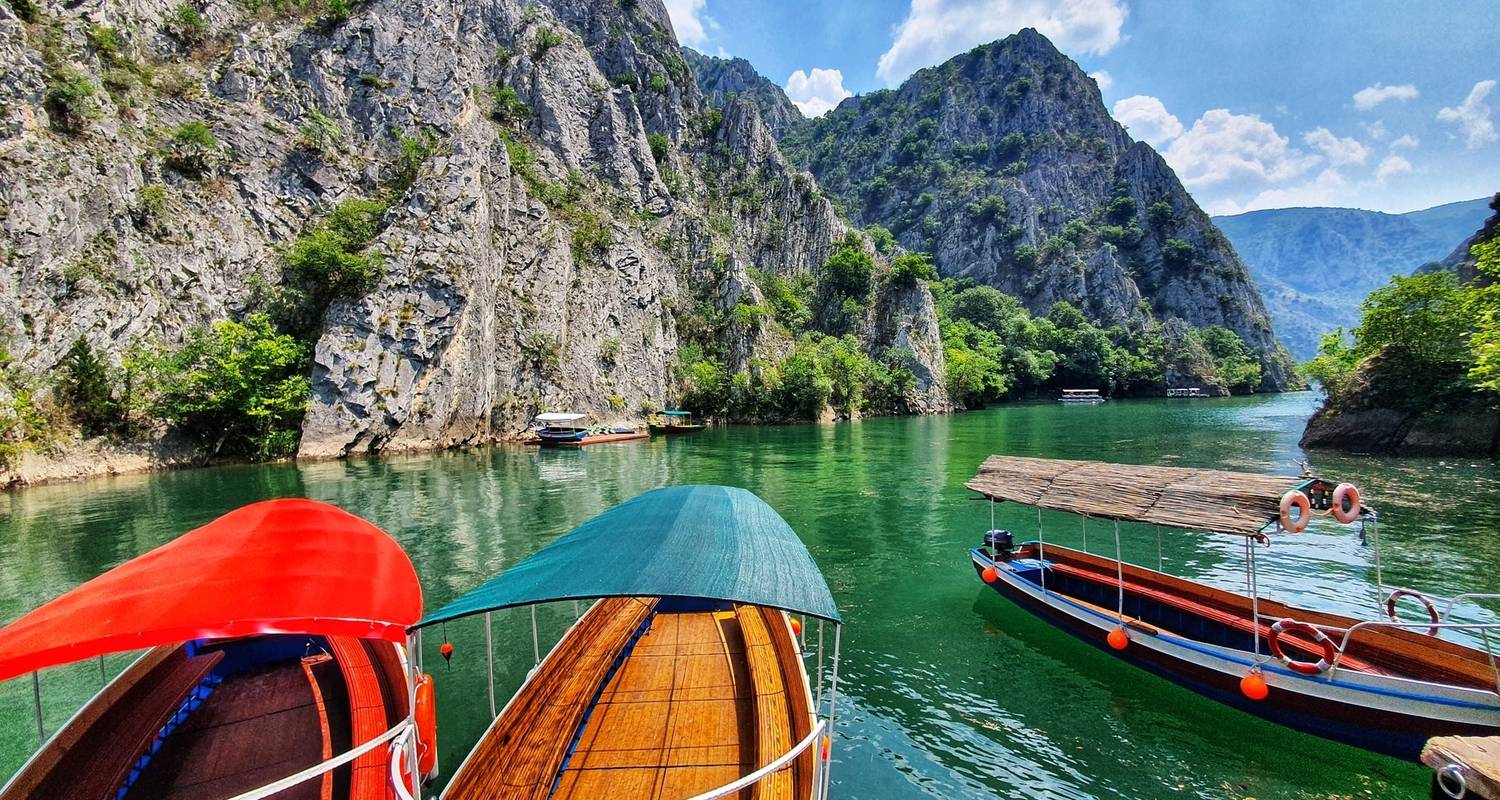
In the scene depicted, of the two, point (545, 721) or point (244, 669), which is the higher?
point (244, 669)

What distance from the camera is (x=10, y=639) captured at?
3.59 meters

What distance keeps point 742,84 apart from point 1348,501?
582 feet

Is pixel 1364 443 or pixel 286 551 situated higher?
pixel 286 551

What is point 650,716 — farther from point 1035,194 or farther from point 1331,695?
point 1035,194

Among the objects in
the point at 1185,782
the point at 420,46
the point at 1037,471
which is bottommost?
the point at 1185,782

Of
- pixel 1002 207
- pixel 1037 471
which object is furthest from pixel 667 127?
pixel 1037 471

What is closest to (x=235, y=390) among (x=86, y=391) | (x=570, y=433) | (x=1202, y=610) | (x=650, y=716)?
(x=86, y=391)

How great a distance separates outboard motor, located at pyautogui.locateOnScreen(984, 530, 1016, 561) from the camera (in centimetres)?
1239

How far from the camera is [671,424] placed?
2162 inches

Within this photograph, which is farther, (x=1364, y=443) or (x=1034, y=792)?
(x=1364, y=443)

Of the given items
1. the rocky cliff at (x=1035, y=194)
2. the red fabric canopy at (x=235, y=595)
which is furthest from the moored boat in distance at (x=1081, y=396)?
the red fabric canopy at (x=235, y=595)

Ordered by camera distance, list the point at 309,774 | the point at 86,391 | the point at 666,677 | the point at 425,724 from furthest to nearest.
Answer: the point at 86,391, the point at 666,677, the point at 425,724, the point at 309,774

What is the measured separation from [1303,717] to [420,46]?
75924 millimetres

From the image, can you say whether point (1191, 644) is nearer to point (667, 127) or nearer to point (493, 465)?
point (493, 465)
